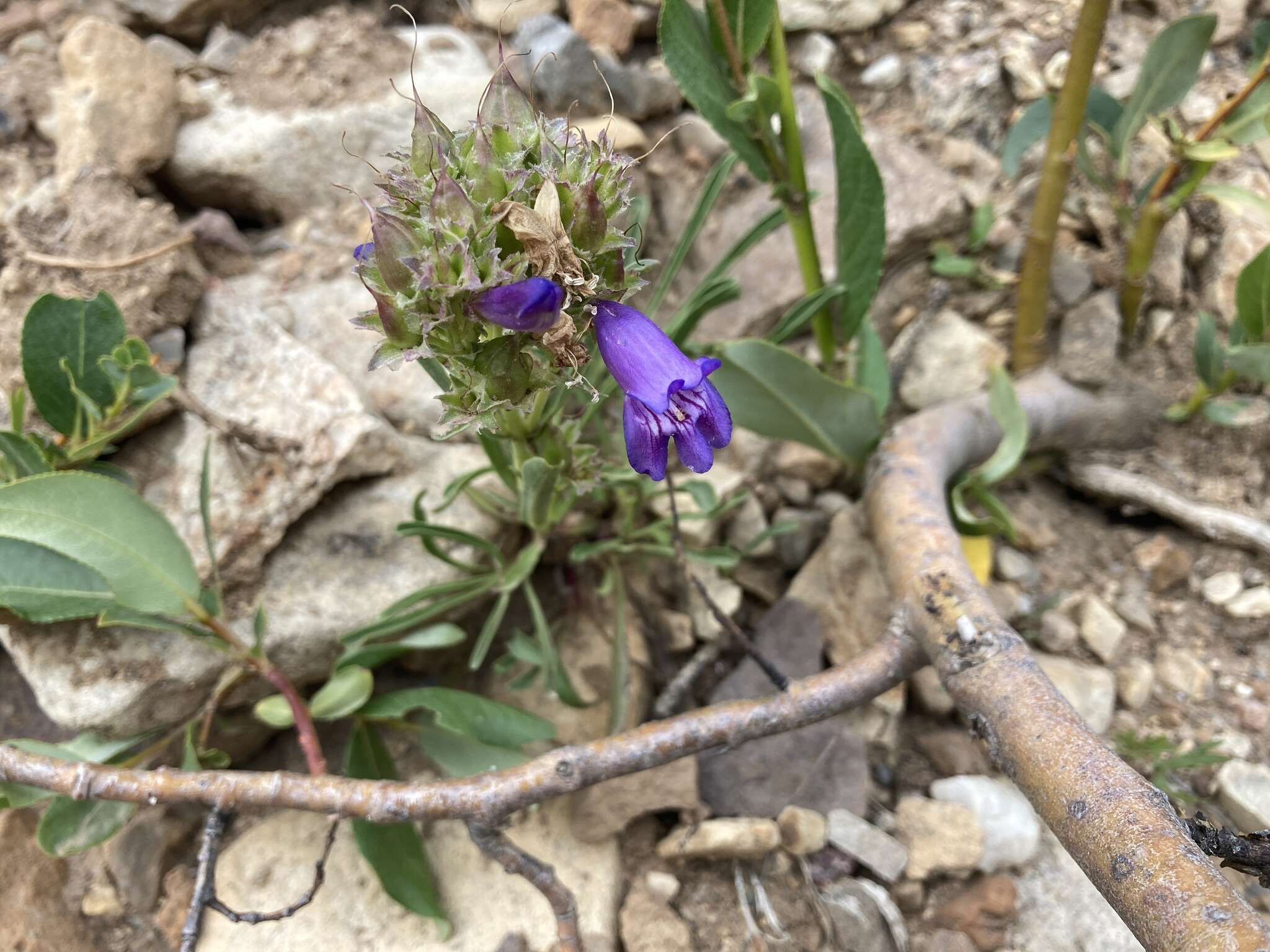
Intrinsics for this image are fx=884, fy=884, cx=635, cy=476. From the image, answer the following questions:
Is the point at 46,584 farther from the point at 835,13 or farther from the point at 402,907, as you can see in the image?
the point at 835,13

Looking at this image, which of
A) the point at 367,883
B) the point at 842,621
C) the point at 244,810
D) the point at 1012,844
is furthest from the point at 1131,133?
the point at 244,810

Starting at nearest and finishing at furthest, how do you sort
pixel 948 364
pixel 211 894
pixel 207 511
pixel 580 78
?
pixel 211 894 < pixel 207 511 < pixel 948 364 < pixel 580 78

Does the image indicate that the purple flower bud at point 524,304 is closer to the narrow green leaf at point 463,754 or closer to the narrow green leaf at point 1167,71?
the narrow green leaf at point 463,754

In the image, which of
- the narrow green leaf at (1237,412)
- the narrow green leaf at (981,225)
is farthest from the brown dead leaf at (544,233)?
the narrow green leaf at (1237,412)

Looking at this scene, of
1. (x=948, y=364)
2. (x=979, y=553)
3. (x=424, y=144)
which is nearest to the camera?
(x=424, y=144)

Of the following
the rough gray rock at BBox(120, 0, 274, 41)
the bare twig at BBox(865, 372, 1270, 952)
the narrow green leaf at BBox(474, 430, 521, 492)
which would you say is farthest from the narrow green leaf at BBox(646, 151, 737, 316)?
the rough gray rock at BBox(120, 0, 274, 41)

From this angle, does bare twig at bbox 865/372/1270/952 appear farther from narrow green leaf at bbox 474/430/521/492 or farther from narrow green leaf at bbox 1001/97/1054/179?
narrow green leaf at bbox 474/430/521/492

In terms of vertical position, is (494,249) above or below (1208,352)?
above

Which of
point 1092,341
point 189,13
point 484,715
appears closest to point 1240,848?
point 484,715

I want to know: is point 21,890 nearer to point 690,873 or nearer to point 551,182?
point 690,873
